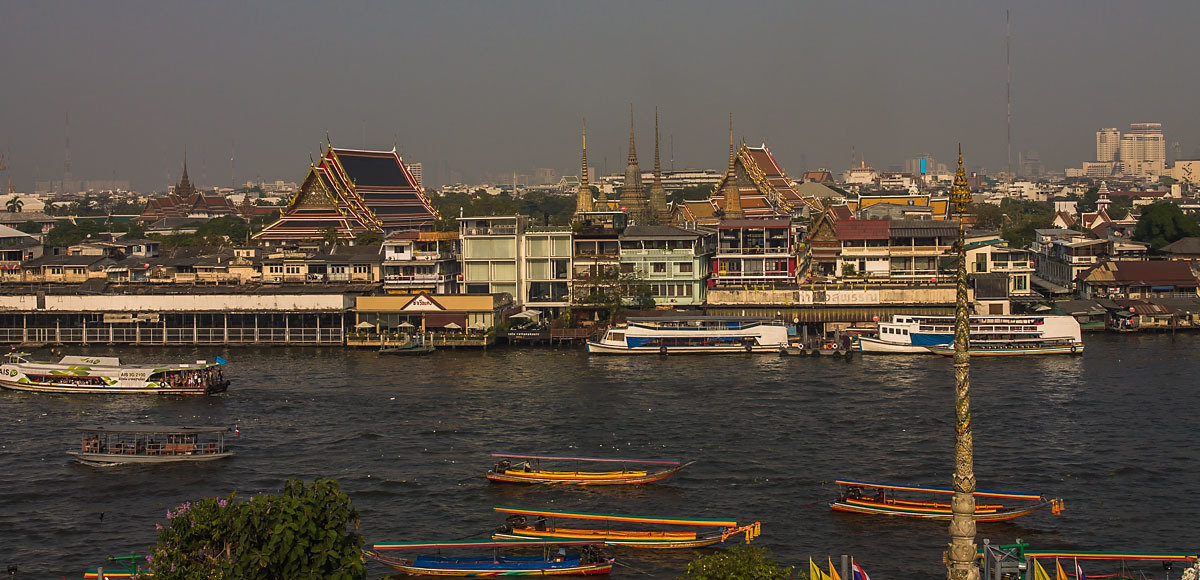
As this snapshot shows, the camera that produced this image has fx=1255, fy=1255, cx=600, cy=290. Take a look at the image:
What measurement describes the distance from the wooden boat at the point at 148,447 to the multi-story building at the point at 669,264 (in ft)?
95.3

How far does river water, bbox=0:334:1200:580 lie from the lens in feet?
86.0

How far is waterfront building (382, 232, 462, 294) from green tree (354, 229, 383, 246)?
10.8m

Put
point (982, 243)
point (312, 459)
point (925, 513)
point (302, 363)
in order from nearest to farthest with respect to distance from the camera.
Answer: point (925, 513) < point (312, 459) < point (302, 363) < point (982, 243)

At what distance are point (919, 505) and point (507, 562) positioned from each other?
9064 millimetres

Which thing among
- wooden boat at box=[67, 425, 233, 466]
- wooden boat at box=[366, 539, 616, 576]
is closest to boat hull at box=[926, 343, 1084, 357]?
wooden boat at box=[366, 539, 616, 576]

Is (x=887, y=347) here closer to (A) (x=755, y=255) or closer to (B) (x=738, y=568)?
(A) (x=755, y=255)

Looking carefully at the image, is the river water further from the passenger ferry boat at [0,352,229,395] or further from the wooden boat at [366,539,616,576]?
the passenger ferry boat at [0,352,229,395]

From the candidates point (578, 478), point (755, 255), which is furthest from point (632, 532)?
point (755, 255)

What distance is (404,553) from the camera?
982 inches

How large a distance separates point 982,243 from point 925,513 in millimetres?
40026

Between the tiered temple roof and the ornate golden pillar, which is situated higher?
the tiered temple roof

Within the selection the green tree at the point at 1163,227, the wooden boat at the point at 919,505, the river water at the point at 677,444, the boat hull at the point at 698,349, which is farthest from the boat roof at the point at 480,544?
the green tree at the point at 1163,227

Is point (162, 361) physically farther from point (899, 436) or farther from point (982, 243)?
point (982, 243)

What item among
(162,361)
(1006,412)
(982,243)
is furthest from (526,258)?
(1006,412)
